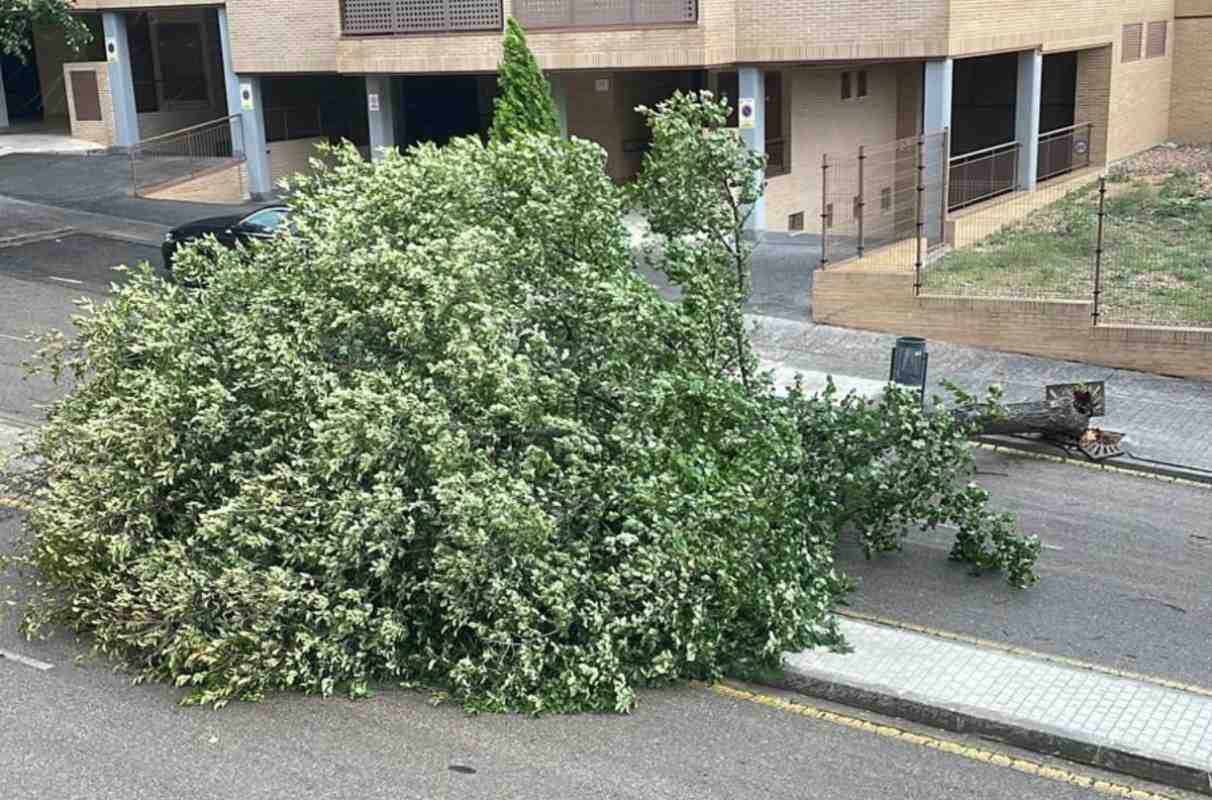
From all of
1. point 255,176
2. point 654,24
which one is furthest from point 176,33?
point 654,24

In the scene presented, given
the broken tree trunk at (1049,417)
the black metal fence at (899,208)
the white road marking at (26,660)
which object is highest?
the black metal fence at (899,208)

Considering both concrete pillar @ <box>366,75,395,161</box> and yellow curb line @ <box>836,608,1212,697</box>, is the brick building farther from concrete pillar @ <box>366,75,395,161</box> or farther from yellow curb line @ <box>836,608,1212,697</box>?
yellow curb line @ <box>836,608,1212,697</box>

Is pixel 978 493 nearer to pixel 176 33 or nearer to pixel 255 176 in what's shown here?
pixel 255 176

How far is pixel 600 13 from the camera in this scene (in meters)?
25.9

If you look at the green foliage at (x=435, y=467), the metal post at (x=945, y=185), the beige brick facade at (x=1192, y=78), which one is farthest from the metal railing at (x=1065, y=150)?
the green foliage at (x=435, y=467)

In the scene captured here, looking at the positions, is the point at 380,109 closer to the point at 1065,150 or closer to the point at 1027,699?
the point at 1065,150

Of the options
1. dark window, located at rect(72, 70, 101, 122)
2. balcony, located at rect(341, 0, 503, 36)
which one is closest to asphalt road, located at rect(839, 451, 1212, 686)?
balcony, located at rect(341, 0, 503, 36)

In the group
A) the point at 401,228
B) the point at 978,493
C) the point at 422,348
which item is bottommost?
the point at 978,493

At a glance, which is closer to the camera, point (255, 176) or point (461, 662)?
point (461, 662)

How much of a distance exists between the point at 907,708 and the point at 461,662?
2.99m

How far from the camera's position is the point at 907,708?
30.5ft

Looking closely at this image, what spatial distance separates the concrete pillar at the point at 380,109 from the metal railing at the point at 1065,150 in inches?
540

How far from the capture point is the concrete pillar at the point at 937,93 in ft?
79.4

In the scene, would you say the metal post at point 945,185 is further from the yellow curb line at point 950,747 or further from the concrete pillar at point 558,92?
the yellow curb line at point 950,747
